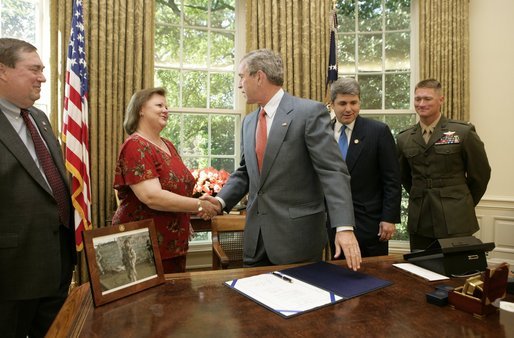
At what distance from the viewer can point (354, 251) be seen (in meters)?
1.45

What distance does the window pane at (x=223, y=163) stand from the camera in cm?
423

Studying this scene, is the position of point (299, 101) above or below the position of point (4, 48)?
below

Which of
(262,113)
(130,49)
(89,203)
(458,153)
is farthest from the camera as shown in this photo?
(130,49)

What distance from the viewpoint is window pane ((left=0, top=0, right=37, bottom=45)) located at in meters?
3.46

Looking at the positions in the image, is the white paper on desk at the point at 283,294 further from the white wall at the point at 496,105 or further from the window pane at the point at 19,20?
the white wall at the point at 496,105

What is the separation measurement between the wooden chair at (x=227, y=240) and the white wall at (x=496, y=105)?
9.17 ft

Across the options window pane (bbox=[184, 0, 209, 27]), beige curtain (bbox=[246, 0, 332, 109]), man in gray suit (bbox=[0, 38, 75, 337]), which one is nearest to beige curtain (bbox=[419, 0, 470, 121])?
beige curtain (bbox=[246, 0, 332, 109])

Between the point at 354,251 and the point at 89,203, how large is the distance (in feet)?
8.27

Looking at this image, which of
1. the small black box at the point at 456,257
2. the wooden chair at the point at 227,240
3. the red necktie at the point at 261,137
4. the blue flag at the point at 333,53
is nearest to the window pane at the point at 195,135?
the wooden chair at the point at 227,240

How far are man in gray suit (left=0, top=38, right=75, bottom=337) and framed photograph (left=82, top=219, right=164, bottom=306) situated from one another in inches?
27.1

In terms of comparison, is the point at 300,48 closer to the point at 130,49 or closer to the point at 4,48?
the point at 130,49

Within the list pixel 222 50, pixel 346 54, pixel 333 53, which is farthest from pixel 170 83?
pixel 346 54

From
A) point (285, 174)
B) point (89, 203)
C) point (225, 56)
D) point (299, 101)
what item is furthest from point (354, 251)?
point (225, 56)

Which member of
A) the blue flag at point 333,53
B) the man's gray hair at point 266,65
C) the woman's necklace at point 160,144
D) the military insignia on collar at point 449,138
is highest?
the blue flag at point 333,53
